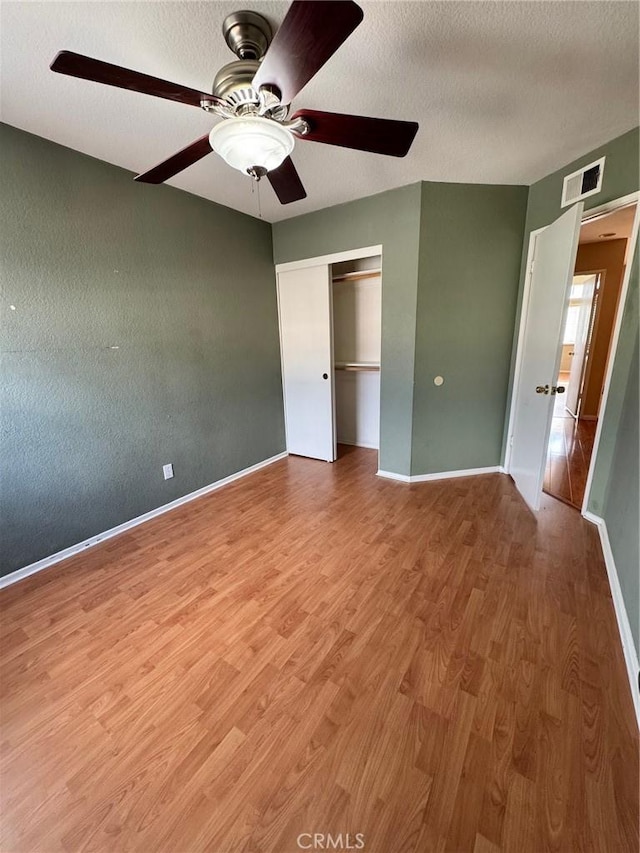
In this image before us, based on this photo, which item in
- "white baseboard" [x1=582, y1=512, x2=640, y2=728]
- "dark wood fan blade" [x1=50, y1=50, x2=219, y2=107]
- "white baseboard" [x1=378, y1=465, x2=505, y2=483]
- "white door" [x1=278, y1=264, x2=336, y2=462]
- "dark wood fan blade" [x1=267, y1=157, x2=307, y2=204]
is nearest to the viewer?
"dark wood fan blade" [x1=50, y1=50, x2=219, y2=107]

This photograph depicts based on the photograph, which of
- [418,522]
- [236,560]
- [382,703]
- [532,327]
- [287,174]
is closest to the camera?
[382,703]

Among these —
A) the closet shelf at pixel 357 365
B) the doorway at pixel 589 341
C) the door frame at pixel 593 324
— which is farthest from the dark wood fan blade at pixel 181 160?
the door frame at pixel 593 324

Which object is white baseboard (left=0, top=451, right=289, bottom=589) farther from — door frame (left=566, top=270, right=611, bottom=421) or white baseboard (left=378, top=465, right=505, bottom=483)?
door frame (left=566, top=270, right=611, bottom=421)

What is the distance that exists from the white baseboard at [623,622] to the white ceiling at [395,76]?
7.78 feet

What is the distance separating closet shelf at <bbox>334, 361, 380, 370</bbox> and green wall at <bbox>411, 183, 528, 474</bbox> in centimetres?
87

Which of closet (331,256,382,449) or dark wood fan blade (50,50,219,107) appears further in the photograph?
closet (331,256,382,449)

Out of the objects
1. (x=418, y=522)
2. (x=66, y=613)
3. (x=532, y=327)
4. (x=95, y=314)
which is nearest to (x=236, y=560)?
(x=66, y=613)

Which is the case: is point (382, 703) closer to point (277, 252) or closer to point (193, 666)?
point (193, 666)

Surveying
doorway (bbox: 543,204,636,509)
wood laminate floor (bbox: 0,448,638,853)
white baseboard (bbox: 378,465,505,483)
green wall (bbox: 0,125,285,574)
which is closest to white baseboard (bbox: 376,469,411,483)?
white baseboard (bbox: 378,465,505,483)

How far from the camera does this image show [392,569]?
1974 millimetres

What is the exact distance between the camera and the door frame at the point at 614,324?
203 cm

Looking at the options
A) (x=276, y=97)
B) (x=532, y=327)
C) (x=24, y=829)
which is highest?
(x=276, y=97)

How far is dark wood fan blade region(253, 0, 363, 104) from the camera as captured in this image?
0.80m

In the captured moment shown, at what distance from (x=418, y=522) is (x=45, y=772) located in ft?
7.06
